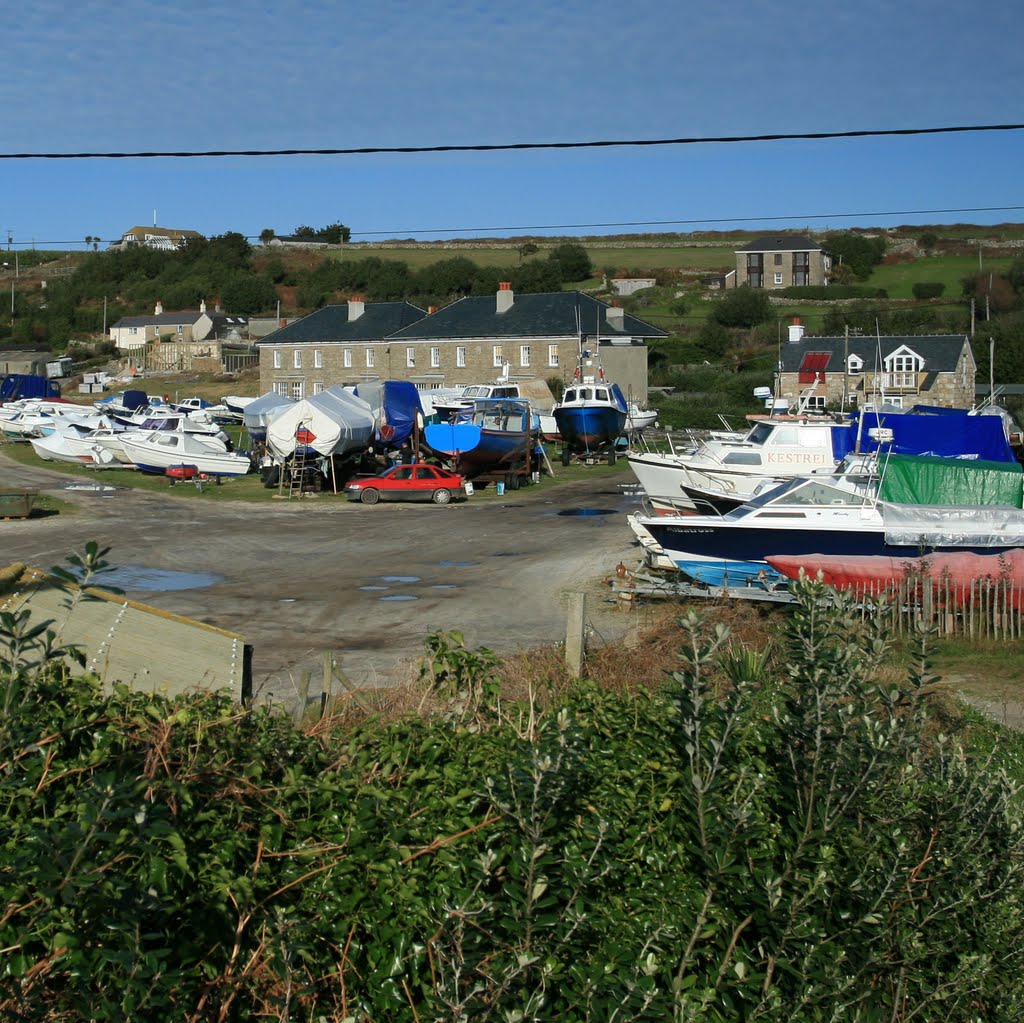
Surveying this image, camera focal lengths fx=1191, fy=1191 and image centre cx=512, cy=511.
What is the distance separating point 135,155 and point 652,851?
13123mm

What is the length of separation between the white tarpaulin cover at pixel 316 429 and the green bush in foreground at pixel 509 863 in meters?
30.6

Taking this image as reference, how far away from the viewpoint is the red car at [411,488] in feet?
114

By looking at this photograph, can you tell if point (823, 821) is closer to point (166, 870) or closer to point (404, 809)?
point (404, 809)

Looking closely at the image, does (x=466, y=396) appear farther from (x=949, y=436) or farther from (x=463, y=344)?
(x=949, y=436)

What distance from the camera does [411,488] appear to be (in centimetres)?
3509

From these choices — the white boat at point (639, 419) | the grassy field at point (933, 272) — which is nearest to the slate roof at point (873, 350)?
the white boat at point (639, 419)

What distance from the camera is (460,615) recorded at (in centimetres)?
1897

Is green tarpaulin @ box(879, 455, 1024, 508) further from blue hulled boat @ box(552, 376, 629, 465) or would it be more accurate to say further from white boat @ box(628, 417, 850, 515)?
blue hulled boat @ box(552, 376, 629, 465)

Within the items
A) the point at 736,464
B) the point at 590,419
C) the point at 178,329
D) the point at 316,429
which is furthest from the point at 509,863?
the point at 178,329

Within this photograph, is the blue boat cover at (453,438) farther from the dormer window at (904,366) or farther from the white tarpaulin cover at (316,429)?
the dormer window at (904,366)

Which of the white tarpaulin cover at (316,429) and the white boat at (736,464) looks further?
the white tarpaulin cover at (316,429)

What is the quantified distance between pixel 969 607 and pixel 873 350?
56.0 metres

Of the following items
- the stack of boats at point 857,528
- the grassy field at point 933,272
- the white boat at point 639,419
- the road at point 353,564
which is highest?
the grassy field at point 933,272

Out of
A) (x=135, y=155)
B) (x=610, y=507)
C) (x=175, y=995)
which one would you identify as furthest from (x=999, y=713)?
(x=610, y=507)
